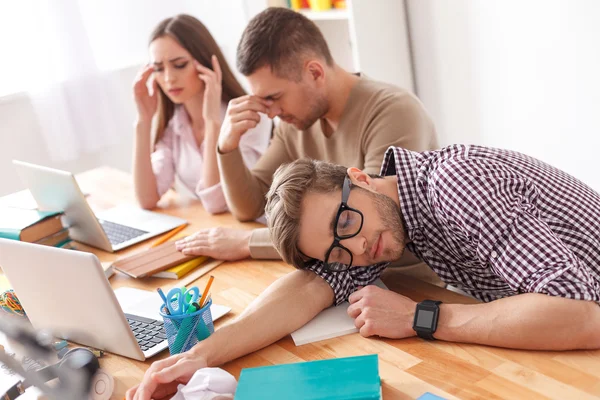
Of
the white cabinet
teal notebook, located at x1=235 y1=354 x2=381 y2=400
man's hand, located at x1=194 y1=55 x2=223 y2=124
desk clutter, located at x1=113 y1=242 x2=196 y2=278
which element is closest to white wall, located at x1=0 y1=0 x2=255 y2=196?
the white cabinet

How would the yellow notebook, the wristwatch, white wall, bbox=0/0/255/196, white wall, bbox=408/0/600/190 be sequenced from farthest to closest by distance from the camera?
white wall, bbox=0/0/255/196, white wall, bbox=408/0/600/190, the yellow notebook, the wristwatch

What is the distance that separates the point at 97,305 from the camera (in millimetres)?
1372

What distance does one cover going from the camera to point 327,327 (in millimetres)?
1424

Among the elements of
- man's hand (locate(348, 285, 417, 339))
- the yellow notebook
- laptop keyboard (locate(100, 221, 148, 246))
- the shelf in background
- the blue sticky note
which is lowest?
laptop keyboard (locate(100, 221, 148, 246))

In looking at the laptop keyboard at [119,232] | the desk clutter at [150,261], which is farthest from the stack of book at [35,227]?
the desk clutter at [150,261]

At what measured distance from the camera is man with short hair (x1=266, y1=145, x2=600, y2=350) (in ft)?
3.95

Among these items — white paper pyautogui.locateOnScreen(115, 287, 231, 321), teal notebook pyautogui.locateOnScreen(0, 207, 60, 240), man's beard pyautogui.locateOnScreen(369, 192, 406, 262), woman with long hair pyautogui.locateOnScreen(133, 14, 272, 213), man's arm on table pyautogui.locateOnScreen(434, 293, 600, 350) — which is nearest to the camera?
man's arm on table pyautogui.locateOnScreen(434, 293, 600, 350)

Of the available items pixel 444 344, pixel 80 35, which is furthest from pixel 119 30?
pixel 444 344

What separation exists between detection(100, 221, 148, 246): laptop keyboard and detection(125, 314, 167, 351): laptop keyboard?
0.59 metres

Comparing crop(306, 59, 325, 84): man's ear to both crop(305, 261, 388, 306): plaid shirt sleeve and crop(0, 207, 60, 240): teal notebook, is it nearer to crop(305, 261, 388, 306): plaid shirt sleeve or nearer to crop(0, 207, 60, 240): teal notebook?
crop(305, 261, 388, 306): plaid shirt sleeve

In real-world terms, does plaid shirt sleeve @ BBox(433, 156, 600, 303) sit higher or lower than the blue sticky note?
higher

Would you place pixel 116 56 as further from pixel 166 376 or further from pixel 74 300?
pixel 166 376

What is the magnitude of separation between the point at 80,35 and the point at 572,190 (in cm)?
312

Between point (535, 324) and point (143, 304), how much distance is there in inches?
36.2
